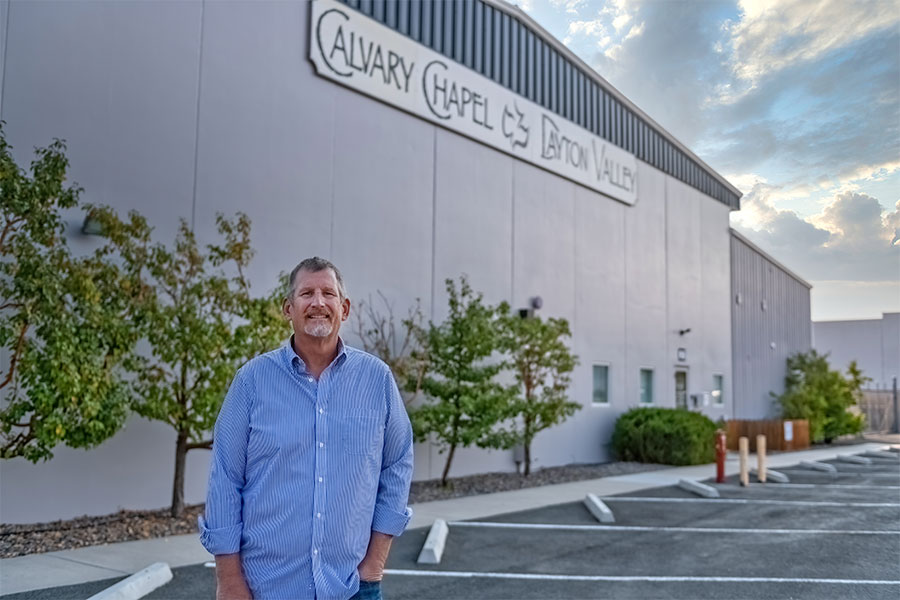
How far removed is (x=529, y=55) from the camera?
1802cm

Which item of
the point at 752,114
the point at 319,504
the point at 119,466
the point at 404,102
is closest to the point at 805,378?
the point at 752,114

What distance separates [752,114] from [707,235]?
13086 millimetres

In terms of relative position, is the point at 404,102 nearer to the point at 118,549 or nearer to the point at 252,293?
the point at 252,293

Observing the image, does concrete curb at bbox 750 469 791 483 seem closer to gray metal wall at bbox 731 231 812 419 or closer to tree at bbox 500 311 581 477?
tree at bbox 500 311 581 477

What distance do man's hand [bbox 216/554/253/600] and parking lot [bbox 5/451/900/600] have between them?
407cm

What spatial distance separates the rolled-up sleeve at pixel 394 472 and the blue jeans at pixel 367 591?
0.61 ft

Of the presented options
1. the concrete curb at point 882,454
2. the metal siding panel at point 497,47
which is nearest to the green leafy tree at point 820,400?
the concrete curb at point 882,454

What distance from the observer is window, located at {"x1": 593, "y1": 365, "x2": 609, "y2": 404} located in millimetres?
19641

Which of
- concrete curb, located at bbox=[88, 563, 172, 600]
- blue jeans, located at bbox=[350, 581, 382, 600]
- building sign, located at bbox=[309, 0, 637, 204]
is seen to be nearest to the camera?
blue jeans, located at bbox=[350, 581, 382, 600]

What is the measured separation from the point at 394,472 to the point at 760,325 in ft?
95.3

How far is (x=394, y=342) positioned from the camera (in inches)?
542

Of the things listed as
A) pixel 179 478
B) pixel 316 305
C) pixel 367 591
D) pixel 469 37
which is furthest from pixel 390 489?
pixel 469 37

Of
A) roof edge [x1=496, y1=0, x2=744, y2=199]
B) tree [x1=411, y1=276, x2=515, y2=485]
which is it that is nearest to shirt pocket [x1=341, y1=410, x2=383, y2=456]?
tree [x1=411, y1=276, x2=515, y2=485]

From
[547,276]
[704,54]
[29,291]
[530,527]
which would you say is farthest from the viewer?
[547,276]
